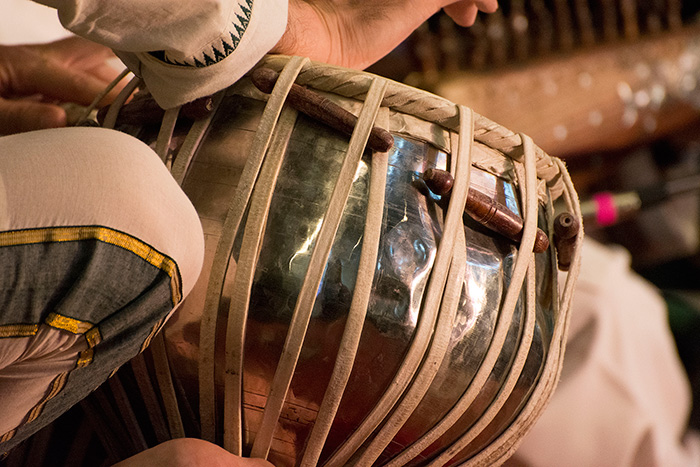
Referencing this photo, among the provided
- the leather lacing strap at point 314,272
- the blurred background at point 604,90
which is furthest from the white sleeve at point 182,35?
the blurred background at point 604,90

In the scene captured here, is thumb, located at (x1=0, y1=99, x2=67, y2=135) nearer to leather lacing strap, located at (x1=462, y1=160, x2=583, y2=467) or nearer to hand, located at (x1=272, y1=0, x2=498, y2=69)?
hand, located at (x1=272, y1=0, x2=498, y2=69)

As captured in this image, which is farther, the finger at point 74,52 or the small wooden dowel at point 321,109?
the finger at point 74,52

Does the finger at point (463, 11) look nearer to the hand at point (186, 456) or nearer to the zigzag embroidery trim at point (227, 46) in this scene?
the zigzag embroidery trim at point (227, 46)

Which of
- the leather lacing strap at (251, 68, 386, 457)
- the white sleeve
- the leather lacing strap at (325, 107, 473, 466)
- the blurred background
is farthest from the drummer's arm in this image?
Answer: the blurred background

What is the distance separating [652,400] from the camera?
150 cm

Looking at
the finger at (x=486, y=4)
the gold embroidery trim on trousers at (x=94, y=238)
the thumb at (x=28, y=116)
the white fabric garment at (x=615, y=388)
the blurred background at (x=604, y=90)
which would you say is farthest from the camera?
the blurred background at (x=604, y=90)

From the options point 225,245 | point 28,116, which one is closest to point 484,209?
point 225,245

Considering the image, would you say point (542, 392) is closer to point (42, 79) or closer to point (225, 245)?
point (225, 245)

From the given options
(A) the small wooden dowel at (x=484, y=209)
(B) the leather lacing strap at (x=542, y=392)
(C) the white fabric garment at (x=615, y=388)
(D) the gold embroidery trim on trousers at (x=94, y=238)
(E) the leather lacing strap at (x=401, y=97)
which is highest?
(E) the leather lacing strap at (x=401, y=97)

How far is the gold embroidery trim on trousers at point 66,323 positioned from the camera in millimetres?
414

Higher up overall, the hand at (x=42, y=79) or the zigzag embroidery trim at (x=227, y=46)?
the zigzag embroidery trim at (x=227, y=46)

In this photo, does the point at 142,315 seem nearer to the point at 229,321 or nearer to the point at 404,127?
the point at 229,321

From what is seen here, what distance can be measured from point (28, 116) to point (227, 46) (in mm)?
343

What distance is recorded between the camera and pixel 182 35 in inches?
19.6
